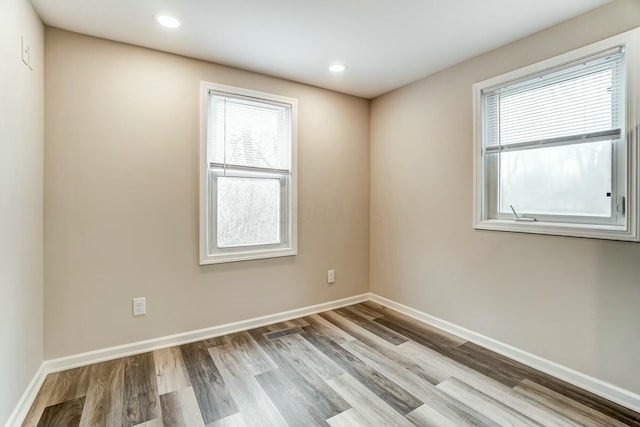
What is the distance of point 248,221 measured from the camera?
9.59ft

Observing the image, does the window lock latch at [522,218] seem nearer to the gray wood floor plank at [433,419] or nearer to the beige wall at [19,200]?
the gray wood floor plank at [433,419]

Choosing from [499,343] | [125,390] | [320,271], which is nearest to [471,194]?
[499,343]

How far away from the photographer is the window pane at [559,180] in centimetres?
198

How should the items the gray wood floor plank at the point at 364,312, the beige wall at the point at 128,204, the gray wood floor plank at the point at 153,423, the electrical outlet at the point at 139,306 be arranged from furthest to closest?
the gray wood floor plank at the point at 364,312
the electrical outlet at the point at 139,306
the beige wall at the point at 128,204
the gray wood floor plank at the point at 153,423

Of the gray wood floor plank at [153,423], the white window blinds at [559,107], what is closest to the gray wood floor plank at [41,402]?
the gray wood floor plank at [153,423]

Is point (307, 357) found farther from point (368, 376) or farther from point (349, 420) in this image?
point (349, 420)

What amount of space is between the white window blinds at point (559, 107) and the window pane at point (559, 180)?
0.08 metres

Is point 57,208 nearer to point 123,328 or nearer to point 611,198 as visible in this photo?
point 123,328

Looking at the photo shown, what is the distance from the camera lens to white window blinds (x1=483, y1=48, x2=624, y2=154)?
1927mm

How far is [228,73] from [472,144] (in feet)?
7.24

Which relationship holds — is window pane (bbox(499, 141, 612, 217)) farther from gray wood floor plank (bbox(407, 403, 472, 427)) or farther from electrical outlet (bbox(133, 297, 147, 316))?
electrical outlet (bbox(133, 297, 147, 316))

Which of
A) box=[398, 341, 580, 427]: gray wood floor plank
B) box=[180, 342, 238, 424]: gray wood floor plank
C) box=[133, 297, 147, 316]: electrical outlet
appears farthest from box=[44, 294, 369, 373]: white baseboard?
box=[398, 341, 580, 427]: gray wood floor plank

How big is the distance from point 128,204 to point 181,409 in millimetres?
1489

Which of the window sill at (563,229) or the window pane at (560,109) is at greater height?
the window pane at (560,109)
